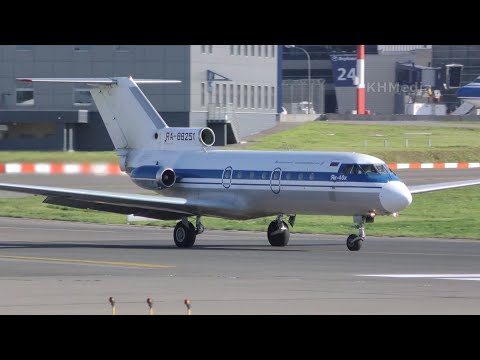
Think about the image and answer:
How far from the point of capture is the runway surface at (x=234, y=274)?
20.1m

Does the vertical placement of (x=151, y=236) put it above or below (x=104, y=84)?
below

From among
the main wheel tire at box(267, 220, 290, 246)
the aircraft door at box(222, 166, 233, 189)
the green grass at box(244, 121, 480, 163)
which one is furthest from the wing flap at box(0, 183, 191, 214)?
the green grass at box(244, 121, 480, 163)

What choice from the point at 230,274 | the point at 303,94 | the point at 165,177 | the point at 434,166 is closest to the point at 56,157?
the point at 165,177

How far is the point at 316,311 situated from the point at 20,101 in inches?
2295

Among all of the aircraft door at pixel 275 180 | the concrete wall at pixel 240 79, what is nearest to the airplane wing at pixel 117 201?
the aircraft door at pixel 275 180

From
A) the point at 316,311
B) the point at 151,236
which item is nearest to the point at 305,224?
the point at 151,236

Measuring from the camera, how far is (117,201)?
1321 inches

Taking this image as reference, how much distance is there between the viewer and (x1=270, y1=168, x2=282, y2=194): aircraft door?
3369cm

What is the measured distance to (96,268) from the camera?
90.7 feet

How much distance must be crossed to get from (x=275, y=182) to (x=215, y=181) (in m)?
2.19

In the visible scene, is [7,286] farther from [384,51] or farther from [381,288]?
[384,51]

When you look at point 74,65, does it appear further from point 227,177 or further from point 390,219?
point 227,177

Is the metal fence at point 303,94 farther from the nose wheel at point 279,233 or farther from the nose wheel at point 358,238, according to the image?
the nose wheel at point 358,238

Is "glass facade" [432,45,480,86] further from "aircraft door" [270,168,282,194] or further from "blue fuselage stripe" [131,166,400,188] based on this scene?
"aircraft door" [270,168,282,194]
